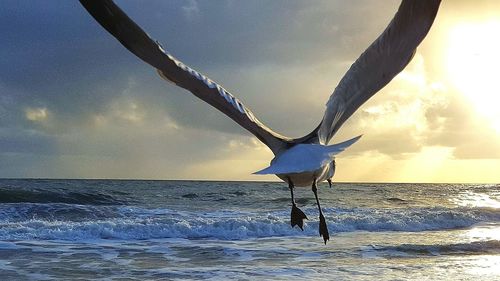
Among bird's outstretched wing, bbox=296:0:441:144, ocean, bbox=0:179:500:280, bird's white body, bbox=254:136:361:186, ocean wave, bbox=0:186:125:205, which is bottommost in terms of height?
ocean, bbox=0:179:500:280

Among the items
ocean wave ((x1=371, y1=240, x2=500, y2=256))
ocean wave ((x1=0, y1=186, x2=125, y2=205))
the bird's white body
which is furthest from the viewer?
ocean wave ((x1=0, y1=186, x2=125, y2=205))

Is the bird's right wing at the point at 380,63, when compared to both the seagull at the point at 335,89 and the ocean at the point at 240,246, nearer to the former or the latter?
the seagull at the point at 335,89

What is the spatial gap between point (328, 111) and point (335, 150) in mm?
1331

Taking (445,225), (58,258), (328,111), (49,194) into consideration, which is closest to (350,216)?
(445,225)

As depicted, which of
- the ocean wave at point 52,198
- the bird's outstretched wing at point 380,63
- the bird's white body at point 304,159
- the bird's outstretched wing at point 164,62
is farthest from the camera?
the ocean wave at point 52,198

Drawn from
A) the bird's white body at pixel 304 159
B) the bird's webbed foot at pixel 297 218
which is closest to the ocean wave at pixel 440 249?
the bird's webbed foot at pixel 297 218

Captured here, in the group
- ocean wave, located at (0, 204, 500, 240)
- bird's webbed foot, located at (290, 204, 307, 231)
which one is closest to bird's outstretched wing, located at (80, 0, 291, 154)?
bird's webbed foot, located at (290, 204, 307, 231)

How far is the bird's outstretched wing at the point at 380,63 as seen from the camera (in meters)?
4.36

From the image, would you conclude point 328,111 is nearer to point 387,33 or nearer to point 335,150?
point 387,33

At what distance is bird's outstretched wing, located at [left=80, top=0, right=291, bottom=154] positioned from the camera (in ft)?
14.9

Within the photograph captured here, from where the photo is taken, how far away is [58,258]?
13141mm

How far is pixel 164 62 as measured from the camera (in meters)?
4.65

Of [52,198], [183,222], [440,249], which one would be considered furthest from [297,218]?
[52,198]

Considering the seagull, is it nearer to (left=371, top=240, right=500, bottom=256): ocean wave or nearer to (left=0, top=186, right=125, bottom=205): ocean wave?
(left=371, top=240, right=500, bottom=256): ocean wave
